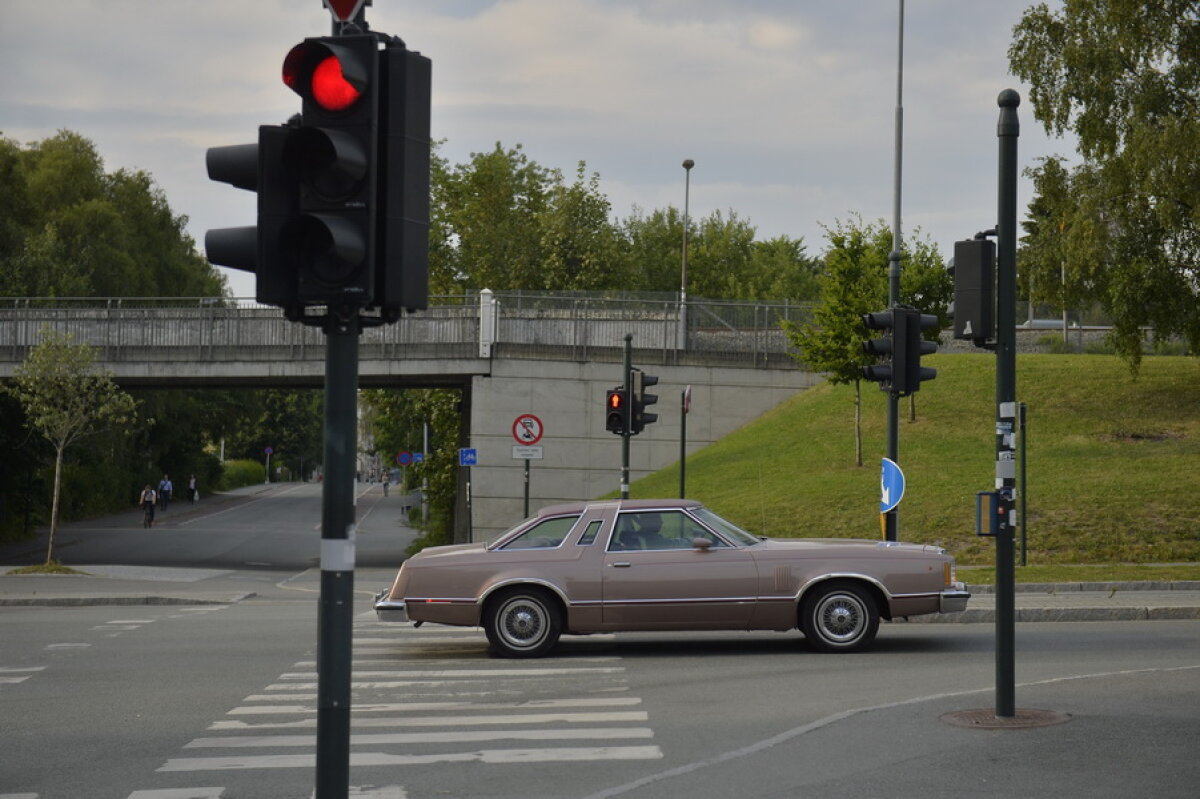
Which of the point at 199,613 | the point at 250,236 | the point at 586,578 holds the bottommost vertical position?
the point at 199,613

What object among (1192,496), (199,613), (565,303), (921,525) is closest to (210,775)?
(199,613)

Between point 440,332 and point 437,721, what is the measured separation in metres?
30.6

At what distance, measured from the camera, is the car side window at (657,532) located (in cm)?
1419

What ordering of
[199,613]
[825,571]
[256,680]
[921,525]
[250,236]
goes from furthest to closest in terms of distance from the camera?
[921,525] → [199,613] → [825,571] → [256,680] → [250,236]

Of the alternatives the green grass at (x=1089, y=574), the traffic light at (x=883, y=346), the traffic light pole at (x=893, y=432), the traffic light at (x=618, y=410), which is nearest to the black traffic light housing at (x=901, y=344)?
the traffic light at (x=883, y=346)

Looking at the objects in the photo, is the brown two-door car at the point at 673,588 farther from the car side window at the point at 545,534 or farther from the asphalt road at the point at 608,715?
the asphalt road at the point at 608,715

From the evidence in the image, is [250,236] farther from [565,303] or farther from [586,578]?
[565,303]

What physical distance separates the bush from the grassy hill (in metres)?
64.8

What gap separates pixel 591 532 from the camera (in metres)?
14.3

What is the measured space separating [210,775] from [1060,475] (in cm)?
2815

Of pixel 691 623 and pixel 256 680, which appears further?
pixel 691 623

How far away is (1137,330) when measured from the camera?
35.0 meters

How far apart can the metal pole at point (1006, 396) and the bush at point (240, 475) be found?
91853 millimetres

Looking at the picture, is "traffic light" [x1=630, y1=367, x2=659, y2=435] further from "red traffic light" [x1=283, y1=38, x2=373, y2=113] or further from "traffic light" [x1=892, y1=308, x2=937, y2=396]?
"red traffic light" [x1=283, y1=38, x2=373, y2=113]
